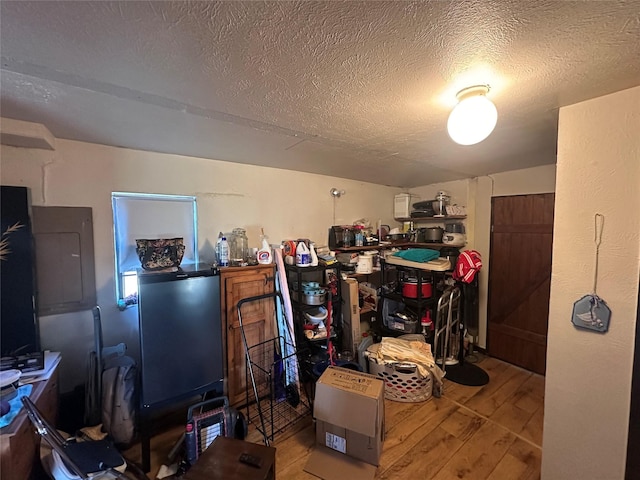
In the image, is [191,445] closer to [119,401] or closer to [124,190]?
[119,401]

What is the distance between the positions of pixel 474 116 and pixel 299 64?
0.74 metres

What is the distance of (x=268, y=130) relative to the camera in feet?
5.32

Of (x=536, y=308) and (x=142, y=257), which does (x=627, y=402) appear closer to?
(x=536, y=308)

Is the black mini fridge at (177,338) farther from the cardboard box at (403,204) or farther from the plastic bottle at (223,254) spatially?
the cardboard box at (403,204)

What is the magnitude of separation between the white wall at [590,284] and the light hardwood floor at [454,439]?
1.32 feet

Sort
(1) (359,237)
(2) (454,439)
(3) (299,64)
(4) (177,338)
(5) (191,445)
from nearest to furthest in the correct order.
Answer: (3) (299,64) < (5) (191,445) < (4) (177,338) < (2) (454,439) < (1) (359,237)

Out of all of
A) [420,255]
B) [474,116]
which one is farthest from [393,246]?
[474,116]

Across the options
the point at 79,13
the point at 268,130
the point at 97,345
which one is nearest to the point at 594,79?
the point at 268,130

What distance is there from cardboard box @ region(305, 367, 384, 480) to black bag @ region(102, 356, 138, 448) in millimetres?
1153

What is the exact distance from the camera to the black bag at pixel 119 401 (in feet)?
5.20

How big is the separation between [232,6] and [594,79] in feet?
4.59

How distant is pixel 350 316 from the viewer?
2684 mm

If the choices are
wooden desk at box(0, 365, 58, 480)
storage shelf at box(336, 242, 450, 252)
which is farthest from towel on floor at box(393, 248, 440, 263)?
wooden desk at box(0, 365, 58, 480)

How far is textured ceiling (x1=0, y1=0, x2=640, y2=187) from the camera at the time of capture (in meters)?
0.73
